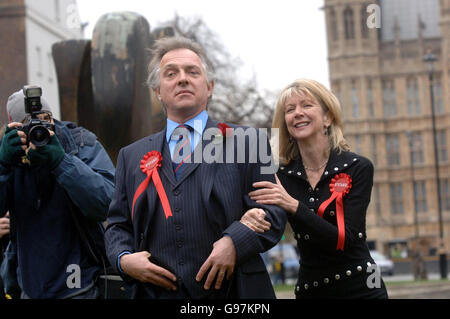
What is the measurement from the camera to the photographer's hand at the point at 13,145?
2.96 meters

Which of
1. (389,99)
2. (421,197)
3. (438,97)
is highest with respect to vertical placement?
(389,99)

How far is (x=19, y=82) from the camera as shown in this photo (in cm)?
2442

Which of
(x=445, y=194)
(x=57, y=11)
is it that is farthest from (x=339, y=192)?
(x=445, y=194)

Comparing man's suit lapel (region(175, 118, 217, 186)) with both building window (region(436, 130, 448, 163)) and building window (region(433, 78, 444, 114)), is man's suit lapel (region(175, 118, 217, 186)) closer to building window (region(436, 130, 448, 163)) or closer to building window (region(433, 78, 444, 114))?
building window (region(433, 78, 444, 114))

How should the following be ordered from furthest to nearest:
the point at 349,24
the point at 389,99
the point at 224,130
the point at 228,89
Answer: the point at 349,24, the point at 389,99, the point at 228,89, the point at 224,130

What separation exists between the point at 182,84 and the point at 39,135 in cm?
→ 54

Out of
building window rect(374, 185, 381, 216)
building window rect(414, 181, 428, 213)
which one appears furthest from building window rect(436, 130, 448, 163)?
building window rect(374, 185, 381, 216)

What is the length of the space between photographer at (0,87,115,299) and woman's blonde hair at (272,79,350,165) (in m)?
0.71

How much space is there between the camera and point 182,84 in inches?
113

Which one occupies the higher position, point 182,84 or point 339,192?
point 182,84

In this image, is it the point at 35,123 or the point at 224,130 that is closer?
the point at 224,130

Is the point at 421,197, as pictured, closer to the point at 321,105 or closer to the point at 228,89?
the point at 228,89

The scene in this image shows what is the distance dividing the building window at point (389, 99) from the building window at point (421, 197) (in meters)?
5.77

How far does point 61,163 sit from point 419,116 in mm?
62181
